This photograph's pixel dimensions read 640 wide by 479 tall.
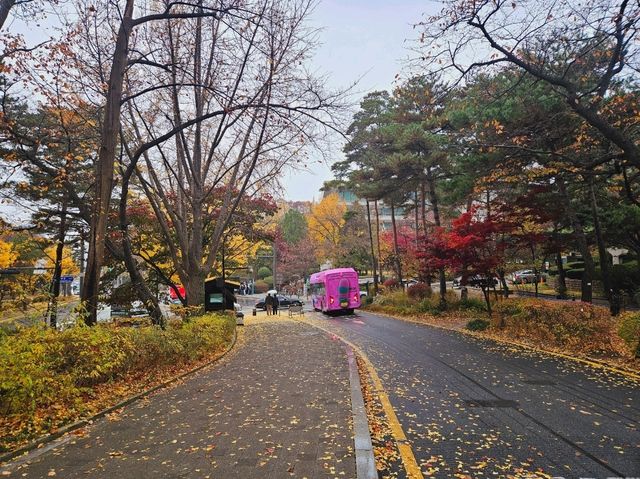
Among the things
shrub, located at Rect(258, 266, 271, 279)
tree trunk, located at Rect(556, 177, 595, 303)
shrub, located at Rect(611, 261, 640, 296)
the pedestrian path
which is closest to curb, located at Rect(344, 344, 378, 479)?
the pedestrian path

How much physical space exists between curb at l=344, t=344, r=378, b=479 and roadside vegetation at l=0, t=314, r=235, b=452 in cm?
373

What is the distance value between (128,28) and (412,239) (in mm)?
26856

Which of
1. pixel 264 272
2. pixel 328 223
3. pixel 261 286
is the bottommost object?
pixel 261 286

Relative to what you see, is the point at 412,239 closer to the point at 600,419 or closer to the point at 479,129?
the point at 479,129

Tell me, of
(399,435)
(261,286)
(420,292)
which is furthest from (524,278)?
(399,435)

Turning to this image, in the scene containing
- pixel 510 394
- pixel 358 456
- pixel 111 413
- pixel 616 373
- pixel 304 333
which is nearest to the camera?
pixel 358 456

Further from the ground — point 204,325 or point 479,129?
point 479,129

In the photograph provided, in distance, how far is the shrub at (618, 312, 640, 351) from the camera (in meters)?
9.30

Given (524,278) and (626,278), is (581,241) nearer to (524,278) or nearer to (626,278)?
(626,278)

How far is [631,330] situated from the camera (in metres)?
9.45

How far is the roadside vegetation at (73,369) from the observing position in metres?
5.71

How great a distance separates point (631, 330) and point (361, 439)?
24.2 feet

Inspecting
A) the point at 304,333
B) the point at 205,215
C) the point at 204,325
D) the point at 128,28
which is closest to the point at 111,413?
the point at 204,325

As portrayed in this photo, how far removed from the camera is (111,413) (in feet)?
21.7
